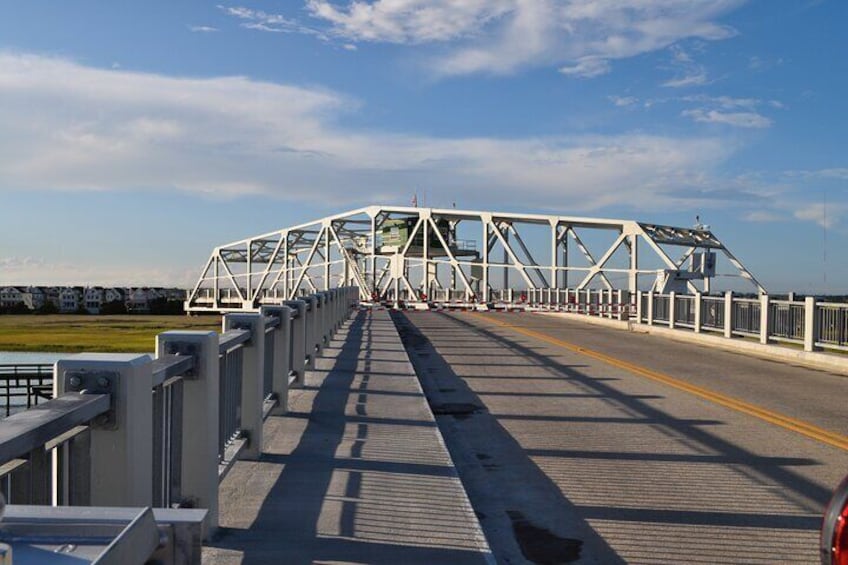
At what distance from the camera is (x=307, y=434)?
9.02 meters

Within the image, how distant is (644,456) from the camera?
9.22m

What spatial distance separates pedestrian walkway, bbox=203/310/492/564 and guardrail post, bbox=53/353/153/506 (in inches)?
56.2

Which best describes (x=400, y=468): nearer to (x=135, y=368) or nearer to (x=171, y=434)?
(x=171, y=434)

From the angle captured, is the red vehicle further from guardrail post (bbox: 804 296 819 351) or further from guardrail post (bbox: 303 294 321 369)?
guardrail post (bbox: 804 296 819 351)

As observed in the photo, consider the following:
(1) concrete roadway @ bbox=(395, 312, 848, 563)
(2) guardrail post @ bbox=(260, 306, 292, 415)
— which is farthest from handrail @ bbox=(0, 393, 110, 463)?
(2) guardrail post @ bbox=(260, 306, 292, 415)

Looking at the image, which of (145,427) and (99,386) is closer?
(99,386)

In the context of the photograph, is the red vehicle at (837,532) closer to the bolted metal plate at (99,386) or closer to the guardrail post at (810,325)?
the bolted metal plate at (99,386)

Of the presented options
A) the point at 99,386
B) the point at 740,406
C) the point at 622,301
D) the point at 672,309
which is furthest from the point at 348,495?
the point at 622,301

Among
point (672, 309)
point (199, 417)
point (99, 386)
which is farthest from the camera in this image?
point (672, 309)

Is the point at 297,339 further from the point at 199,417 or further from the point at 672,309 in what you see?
the point at 672,309

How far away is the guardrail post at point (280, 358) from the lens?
983 centimetres

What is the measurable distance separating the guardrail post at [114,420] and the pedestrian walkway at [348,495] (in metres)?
1.43

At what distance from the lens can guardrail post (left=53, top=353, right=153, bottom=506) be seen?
11.8 ft

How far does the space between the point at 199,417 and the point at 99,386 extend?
189 centimetres
